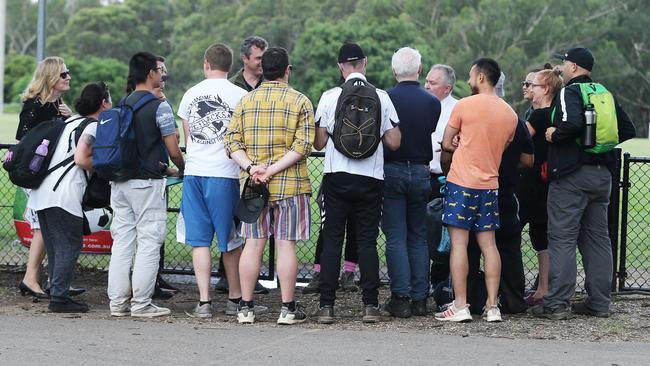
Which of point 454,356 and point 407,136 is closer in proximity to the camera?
point 454,356

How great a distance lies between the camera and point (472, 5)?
263ft

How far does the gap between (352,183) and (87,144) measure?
2.02 meters

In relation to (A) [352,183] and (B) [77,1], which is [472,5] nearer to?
(B) [77,1]

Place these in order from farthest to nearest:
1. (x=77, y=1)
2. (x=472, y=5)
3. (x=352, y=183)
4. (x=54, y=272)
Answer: (x=77, y=1) < (x=472, y=5) < (x=54, y=272) < (x=352, y=183)

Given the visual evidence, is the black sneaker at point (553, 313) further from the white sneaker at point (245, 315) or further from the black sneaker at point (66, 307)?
the black sneaker at point (66, 307)

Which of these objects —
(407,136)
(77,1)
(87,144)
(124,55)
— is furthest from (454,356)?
(77,1)

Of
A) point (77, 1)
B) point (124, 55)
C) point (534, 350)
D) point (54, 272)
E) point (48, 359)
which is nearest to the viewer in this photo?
point (48, 359)

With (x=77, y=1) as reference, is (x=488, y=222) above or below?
below

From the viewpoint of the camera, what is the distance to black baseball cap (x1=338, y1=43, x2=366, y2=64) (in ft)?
25.1

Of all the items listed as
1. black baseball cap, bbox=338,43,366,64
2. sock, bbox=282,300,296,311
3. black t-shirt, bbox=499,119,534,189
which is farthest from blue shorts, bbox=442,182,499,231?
sock, bbox=282,300,296,311

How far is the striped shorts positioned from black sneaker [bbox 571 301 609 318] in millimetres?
2292

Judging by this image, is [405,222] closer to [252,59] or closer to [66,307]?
[252,59]

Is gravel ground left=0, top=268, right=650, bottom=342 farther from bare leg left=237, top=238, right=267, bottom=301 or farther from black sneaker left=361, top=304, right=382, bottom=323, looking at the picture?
bare leg left=237, top=238, right=267, bottom=301

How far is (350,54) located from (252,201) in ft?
4.18
